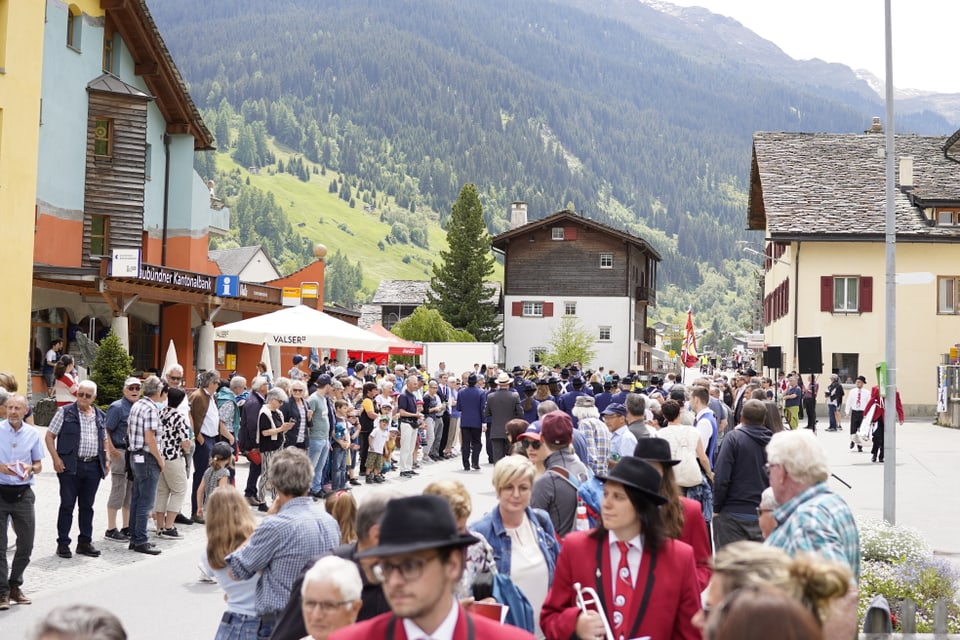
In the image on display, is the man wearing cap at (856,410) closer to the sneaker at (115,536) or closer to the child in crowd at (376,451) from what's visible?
the child in crowd at (376,451)

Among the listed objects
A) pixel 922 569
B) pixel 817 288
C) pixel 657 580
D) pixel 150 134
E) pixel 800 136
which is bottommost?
pixel 922 569

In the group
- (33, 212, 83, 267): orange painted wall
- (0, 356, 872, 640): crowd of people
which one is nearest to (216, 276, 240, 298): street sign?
(33, 212, 83, 267): orange painted wall

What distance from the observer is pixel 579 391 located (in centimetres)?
2252

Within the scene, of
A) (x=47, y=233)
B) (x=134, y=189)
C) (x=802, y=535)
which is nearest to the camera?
(x=802, y=535)

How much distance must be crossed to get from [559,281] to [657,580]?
6767 centimetres

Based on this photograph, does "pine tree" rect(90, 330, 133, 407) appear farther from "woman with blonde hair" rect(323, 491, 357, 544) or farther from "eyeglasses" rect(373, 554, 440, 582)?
"eyeglasses" rect(373, 554, 440, 582)

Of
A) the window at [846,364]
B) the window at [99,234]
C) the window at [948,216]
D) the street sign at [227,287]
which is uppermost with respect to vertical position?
the window at [948,216]

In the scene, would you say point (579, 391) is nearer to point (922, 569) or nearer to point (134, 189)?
point (922, 569)

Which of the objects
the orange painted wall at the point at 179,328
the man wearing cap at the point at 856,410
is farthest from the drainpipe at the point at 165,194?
the man wearing cap at the point at 856,410

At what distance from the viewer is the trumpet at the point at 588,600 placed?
4.68m

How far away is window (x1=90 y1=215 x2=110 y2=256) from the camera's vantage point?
3747 cm

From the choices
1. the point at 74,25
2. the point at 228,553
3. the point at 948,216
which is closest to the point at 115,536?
the point at 228,553

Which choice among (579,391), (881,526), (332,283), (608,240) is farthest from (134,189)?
(332,283)

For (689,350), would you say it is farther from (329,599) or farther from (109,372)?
(329,599)
